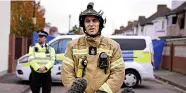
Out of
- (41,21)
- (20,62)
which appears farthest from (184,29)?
(20,62)

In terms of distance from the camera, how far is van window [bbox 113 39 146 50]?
1516cm

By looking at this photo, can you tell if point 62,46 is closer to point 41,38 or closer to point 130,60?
point 130,60

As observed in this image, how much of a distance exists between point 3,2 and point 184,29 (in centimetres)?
2775

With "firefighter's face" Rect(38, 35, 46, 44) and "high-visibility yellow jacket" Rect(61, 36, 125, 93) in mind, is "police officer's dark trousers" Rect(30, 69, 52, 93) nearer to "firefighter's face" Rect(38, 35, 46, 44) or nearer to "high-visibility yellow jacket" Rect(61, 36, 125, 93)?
"firefighter's face" Rect(38, 35, 46, 44)

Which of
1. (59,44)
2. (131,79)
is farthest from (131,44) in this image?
(59,44)

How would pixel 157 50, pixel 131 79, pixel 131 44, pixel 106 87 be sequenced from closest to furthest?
pixel 106 87 < pixel 131 79 < pixel 131 44 < pixel 157 50

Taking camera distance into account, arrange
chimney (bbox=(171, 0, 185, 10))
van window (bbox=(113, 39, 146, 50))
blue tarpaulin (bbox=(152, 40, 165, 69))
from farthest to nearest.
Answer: chimney (bbox=(171, 0, 185, 10))
blue tarpaulin (bbox=(152, 40, 165, 69))
van window (bbox=(113, 39, 146, 50))

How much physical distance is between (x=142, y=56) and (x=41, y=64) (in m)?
7.64

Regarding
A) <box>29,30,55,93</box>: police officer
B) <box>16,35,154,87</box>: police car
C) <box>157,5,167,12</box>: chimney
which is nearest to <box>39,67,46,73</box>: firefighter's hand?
<box>29,30,55,93</box>: police officer

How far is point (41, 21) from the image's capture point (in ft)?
153

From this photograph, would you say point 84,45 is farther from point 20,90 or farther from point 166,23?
point 166,23

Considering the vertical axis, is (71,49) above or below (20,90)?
above

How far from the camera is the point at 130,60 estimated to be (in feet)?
49.3

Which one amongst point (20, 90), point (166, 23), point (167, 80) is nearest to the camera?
point (20, 90)
